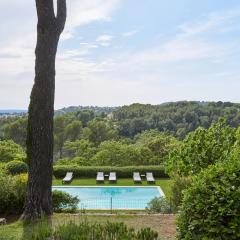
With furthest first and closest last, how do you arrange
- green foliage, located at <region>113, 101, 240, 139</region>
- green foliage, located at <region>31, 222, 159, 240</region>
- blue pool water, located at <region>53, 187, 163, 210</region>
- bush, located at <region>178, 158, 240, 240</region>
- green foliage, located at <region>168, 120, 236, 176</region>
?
green foliage, located at <region>113, 101, 240, 139</region> < blue pool water, located at <region>53, 187, 163, 210</region> < green foliage, located at <region>168, 120, 236, 176</region> < green foliage, located at <region>31, 222, 159, 240</region> < bush, located at <region>178, 158, 240, 240</region>

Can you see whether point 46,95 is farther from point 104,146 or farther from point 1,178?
point 104,146

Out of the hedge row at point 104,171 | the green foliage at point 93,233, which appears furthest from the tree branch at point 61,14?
the hedge row at point 104,171

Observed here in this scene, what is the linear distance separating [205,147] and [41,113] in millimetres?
3319

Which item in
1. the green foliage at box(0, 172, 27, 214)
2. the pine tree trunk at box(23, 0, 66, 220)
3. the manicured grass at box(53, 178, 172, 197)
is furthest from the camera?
the manicured grass at box(53, 178, 172, 197)

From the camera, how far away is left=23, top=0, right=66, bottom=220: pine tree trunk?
9.29m

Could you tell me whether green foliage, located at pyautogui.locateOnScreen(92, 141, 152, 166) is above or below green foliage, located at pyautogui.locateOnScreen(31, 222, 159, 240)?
below

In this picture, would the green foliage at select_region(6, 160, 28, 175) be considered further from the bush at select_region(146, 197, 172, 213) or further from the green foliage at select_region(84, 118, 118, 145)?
the green foliage at select_region(84, 118, 118, 145)

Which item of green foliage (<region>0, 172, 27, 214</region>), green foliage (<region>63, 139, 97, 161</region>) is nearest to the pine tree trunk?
green foliage (<region>0, 172, 27, 214</region>)

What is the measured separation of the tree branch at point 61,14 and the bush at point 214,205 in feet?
18.5

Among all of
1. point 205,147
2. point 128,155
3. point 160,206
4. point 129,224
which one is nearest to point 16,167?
point 160,206

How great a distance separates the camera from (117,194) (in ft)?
73.2

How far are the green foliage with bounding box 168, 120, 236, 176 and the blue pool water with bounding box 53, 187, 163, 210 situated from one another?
37.2ft

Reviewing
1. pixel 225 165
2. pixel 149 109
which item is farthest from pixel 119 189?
pixel 149 109

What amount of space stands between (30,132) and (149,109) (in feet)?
211
